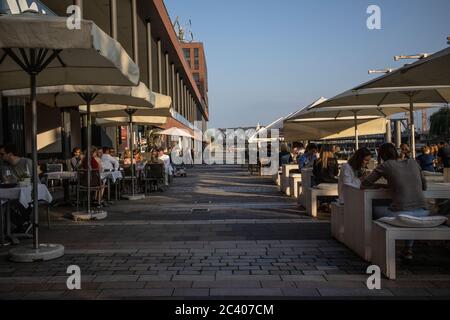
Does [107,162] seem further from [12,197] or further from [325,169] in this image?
[325,169]

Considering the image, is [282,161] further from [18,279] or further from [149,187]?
[18,279]

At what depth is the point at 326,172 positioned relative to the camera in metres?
9.41

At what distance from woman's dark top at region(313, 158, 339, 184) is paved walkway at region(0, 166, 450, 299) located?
891 millimetres

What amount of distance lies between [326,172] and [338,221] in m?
2.68

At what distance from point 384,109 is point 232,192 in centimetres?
549

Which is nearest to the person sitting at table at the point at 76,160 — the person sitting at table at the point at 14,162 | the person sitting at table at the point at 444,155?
the person sitting at table at the point at 14,162

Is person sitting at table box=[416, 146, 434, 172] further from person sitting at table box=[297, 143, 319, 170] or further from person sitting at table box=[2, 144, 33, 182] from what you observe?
person sitting at table box=[2, 144, 33, 182]

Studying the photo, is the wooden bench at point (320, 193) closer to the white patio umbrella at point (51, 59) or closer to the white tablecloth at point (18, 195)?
the white patio umbrella at point (51, 59)

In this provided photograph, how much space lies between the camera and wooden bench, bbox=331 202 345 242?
264 inches

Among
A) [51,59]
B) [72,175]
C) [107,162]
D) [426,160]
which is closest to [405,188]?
[51,59]

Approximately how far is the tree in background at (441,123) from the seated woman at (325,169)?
84.6 m

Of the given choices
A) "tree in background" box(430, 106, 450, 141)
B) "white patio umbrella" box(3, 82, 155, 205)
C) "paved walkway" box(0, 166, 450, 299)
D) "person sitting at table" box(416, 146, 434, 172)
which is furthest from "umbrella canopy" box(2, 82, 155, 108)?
"tree in background" box(430, 106, 450, 141)

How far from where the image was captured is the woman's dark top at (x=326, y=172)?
9406mm

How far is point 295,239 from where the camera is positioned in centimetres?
702
